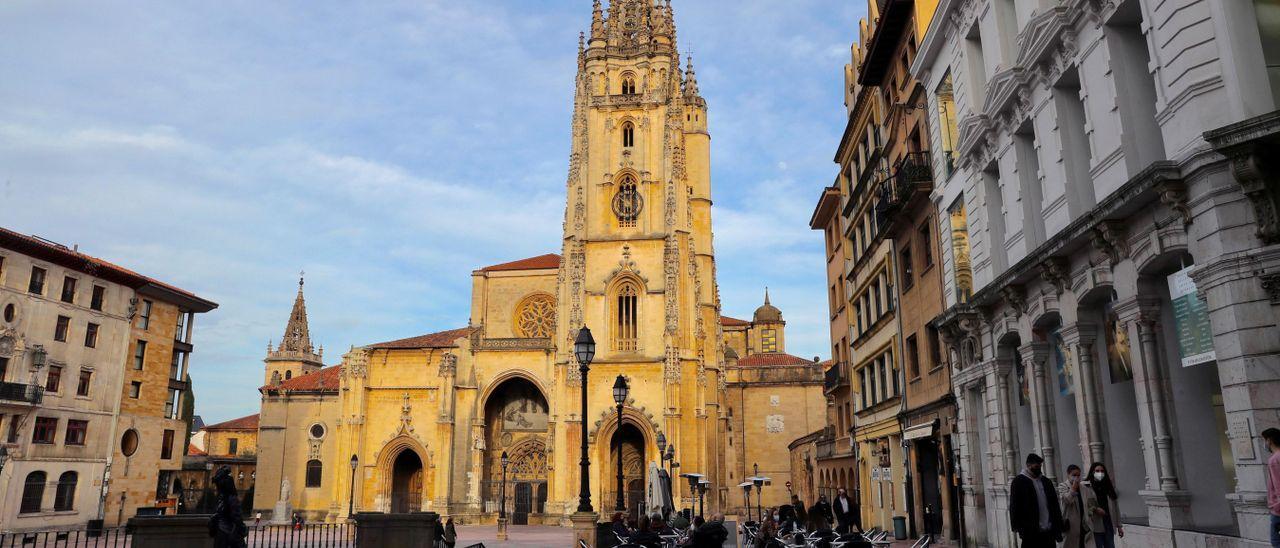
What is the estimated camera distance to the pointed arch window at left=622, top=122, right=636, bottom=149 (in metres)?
53.8

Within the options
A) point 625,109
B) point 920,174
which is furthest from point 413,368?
point 920,174

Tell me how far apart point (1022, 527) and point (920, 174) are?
13593 millimetres

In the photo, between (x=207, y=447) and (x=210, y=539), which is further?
(x=207, y=447)

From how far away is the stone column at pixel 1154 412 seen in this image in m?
10.5

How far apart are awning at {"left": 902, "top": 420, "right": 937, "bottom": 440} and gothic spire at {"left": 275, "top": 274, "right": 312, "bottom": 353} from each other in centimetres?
9919

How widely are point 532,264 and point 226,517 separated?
48.9 metres

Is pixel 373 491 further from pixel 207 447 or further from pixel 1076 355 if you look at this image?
pixel 1076 355

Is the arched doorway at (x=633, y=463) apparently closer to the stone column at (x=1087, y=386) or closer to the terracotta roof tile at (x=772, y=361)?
the terracotta roof tile at (x=772, y=361)

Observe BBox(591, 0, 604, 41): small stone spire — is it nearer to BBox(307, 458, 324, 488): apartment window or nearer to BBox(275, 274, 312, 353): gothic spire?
BBox(307, 458, 324, 488): apartment window

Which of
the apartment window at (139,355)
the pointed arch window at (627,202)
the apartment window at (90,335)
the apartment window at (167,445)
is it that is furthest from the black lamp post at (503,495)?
the apartment window at (90,335)

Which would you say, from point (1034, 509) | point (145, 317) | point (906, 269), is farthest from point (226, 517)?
point (145, 317)

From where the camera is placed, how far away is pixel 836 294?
36.5m

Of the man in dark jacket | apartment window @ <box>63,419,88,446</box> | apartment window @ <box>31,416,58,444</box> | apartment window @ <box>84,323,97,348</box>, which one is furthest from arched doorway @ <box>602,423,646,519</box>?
the man in dark jacket

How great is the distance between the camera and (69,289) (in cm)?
3928
